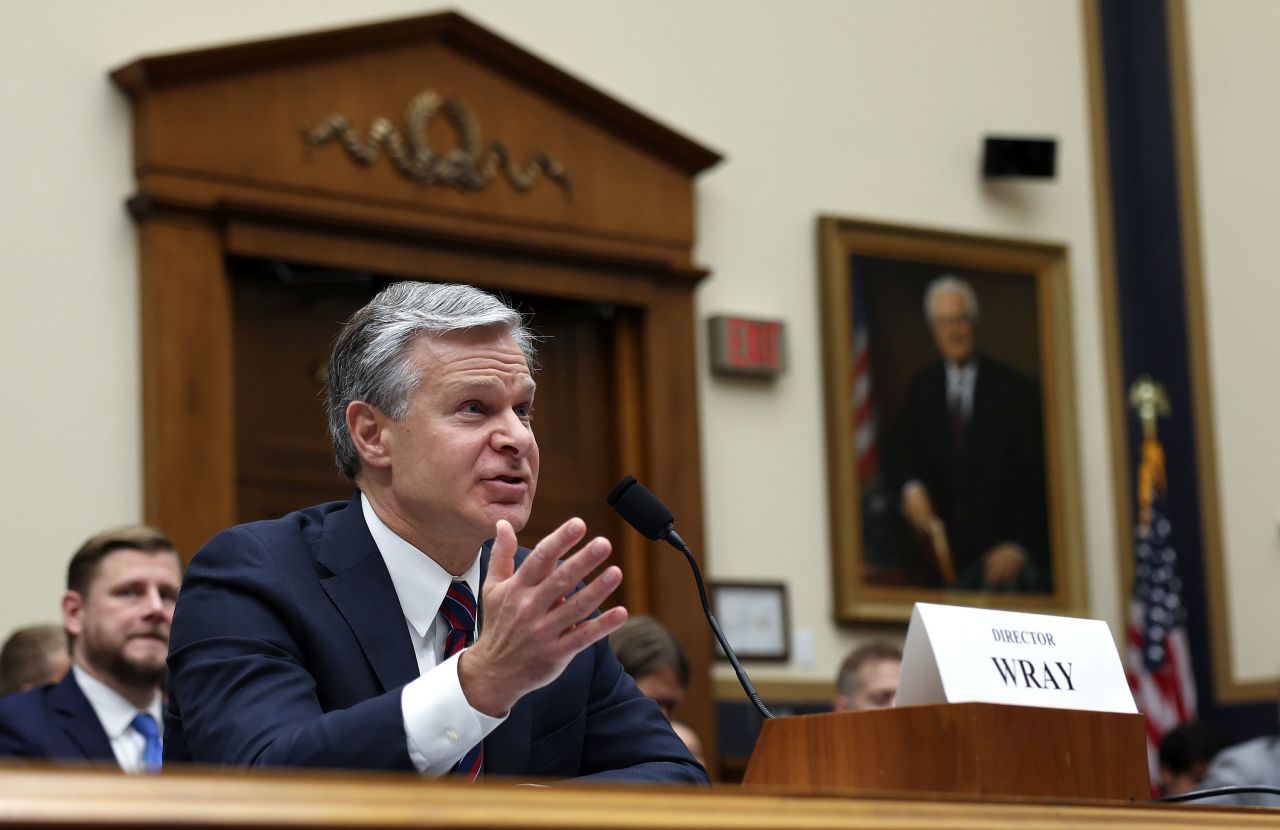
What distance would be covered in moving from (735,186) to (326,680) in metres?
5.57

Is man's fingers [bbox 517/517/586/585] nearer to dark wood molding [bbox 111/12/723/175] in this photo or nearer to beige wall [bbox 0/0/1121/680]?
beige wall [bbox 0/0/1121/680]

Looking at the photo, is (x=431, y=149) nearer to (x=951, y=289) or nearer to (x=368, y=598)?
(x=951, y=289)

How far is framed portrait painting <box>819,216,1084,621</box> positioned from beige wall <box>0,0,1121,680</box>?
13cm

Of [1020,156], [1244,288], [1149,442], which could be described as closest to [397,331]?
[1020,156]

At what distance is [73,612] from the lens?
4824mm

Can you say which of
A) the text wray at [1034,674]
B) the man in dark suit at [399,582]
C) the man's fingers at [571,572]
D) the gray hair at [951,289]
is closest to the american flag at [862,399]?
the gray hair at [951,289]

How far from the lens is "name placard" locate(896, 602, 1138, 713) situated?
232 centimetres

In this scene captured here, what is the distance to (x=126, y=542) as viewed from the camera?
4832 millimetres

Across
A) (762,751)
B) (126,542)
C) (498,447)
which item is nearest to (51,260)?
(126,542)

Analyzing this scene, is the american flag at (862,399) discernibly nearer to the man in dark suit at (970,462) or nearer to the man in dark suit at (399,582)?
the man in dark suit at (970,462)

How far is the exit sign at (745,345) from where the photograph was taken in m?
7.57

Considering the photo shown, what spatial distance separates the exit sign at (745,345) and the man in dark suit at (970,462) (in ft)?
2.38

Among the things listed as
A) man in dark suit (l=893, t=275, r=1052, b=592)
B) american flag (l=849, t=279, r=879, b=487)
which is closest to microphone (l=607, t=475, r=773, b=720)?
american flag (l=849, t=279, r=879, b=487)

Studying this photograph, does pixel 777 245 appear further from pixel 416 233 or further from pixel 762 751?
pixel 762 751
